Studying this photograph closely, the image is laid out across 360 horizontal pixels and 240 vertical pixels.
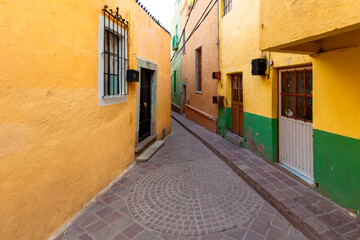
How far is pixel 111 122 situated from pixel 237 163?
289 cm

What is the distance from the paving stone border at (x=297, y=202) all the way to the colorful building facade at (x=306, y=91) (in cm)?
19

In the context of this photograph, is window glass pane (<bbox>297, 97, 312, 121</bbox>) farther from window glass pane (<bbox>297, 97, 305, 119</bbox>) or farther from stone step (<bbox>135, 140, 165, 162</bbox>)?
stone step (<bbox>135, 140, 165, 162</bbox>)

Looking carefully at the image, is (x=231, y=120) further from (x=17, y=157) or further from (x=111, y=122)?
(x=17, y=157)

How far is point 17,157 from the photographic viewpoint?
1.97 meters

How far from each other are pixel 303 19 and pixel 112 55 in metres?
3.19

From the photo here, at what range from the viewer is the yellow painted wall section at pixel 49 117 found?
1897 mm

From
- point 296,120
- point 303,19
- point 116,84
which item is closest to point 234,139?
point 296,120

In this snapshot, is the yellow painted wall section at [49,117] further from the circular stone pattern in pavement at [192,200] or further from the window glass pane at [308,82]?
the window glass pane at [308,82]

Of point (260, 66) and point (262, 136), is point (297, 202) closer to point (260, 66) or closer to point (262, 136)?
point (262, 136)

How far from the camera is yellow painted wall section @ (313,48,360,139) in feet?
8.38

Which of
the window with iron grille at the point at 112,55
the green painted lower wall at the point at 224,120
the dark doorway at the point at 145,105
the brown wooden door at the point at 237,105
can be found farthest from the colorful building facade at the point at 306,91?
the dark doorway at the point at 145,105

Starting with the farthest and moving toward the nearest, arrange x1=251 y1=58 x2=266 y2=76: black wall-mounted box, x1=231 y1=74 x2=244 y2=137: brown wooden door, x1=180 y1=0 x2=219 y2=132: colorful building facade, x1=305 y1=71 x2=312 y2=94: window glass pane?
x1=180 y1=0 x2=219 y2=132: colorful building facade → x1=231 y1=74 x2=244 y2=137: brown wooden door → x1=251 y1=58 x2=266 y2=76: black wall-mounted box → x1=305 y1=71 x2=312 y2=94: window glass pane

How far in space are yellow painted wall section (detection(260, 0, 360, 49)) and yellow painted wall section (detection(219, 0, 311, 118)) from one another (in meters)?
1.12

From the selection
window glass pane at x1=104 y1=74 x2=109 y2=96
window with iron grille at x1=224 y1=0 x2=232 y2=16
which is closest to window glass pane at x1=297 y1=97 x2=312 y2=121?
window glass pane at x1=104 y1=74 x2=109 y2=96
